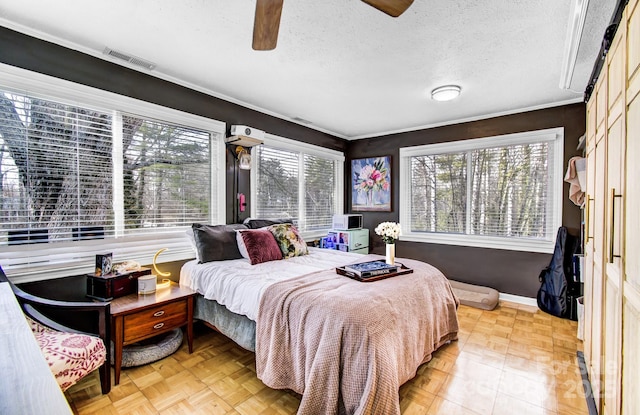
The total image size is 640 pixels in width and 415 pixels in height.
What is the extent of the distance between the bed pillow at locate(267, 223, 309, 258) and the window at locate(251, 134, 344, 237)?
2.16ft

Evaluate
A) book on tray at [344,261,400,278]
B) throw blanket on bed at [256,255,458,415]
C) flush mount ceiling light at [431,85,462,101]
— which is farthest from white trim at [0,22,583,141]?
book on tray at [344,261,400,278]

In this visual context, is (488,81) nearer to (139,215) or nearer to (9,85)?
(139,215)

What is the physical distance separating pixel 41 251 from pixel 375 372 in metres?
2.46

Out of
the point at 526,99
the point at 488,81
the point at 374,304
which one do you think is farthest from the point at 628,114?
the point at 526,99

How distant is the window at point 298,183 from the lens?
3.89m

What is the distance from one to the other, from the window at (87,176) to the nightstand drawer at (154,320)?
663 mm

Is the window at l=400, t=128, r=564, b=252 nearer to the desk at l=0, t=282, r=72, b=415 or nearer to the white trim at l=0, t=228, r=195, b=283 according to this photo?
the white trim at l=0, t=228, r=195, b=283

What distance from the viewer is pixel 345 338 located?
1572 millimetres

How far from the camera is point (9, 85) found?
6.72 feet

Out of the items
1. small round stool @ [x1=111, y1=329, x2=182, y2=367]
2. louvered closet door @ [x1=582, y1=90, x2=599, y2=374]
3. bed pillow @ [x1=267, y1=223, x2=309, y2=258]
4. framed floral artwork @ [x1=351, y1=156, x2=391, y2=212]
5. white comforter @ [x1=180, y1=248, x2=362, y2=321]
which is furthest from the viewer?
framed floral artwork @ [x1=351, y1=156, x2=391, y2=212]

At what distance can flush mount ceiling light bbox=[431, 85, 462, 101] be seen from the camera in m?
2.95

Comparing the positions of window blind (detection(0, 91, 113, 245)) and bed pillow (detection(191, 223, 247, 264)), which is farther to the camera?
bed pillow (detection(191, 223, 247, 264))

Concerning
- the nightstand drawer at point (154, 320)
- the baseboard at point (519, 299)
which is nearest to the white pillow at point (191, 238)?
the nightstand drawer at point (154, 320)

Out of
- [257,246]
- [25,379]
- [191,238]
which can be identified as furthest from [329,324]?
[191,238]
